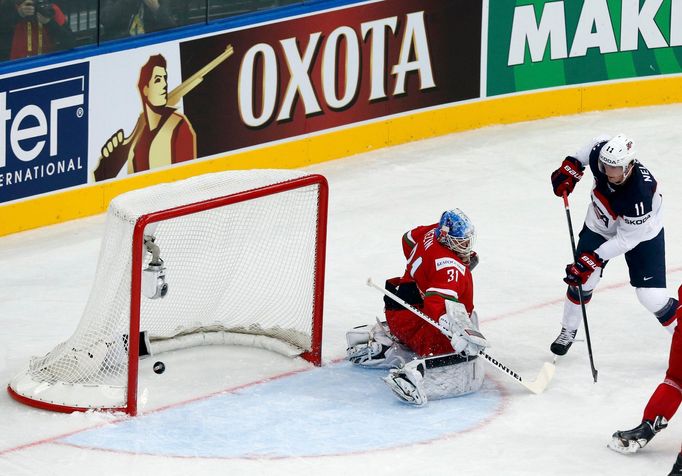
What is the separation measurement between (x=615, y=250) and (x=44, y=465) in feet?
9.28

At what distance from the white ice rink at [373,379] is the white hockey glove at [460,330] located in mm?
302

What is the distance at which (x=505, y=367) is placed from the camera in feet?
24.5

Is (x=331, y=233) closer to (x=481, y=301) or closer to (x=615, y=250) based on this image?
(x=481, y=301)

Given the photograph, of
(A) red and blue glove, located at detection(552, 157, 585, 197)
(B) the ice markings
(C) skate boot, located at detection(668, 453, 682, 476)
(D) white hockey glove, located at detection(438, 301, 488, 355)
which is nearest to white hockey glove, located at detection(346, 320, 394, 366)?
(B) the ice markings

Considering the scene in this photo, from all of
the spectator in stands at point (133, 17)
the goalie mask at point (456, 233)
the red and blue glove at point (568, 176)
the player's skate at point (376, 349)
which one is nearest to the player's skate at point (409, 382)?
the player's skate at point (376, 349)

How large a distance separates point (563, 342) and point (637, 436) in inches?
49.9

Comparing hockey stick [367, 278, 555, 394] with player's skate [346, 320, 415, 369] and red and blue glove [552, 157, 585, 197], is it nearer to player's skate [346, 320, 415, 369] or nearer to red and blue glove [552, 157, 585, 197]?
player's skate [346, 320, 415, 369]

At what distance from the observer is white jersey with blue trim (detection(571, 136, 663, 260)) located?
7.43m

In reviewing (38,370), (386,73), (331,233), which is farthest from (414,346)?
(386,73)

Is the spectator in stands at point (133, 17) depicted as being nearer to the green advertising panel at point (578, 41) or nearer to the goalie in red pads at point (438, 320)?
the green advertising panel at point (578, 41)

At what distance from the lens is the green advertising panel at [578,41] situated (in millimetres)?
11945

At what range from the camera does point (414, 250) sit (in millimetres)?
7543

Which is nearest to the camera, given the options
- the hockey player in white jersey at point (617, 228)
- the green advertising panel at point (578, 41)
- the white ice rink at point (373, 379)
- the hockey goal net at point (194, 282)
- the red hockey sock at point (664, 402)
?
the red hockey sock at point (664, 402)

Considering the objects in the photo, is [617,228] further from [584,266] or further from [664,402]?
[664,402]
